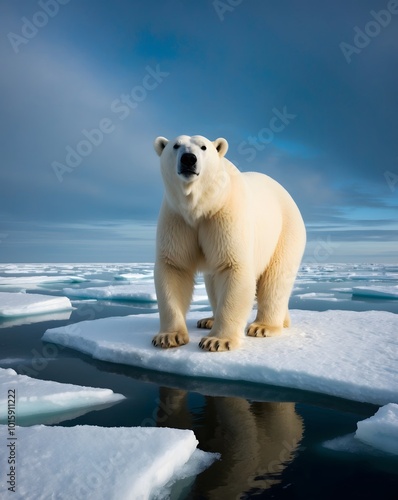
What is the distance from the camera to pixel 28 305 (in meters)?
5.85

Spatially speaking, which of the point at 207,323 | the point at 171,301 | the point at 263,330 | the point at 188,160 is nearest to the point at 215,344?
the point at 171,301

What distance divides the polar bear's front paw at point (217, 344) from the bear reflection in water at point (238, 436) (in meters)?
0.54

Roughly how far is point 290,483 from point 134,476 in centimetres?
51

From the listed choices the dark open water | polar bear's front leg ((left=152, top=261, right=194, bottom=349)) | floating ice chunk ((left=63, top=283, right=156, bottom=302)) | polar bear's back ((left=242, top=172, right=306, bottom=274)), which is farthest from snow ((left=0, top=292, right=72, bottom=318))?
polar bear's back ((left=242, top=172, right=306, bottom=274))

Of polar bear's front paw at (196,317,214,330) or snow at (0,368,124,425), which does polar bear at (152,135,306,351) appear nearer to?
polar bear's front paw at (196,317,214,330)

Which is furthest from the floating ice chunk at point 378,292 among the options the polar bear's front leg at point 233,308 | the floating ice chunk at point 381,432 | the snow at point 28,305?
the floating ice chunk at point 381,432

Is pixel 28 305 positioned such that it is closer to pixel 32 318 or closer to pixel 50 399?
pixel 32 318

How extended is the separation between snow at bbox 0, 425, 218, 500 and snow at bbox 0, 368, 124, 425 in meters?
0.36

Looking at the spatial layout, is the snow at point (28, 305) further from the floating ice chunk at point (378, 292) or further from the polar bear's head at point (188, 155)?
the floating ice chunk at point (378, 292)

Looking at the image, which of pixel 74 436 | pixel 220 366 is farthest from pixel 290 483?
pixel 220 366

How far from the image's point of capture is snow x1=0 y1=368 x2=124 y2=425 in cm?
198

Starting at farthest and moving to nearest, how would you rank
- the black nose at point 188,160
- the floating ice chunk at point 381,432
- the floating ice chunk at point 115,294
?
the floating ice chunk at point 115,294 < the black nose at point 188,160 < the floating ice chunk at point 381,432

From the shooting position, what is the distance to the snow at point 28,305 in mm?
5682

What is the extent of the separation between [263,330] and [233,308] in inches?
25.5
